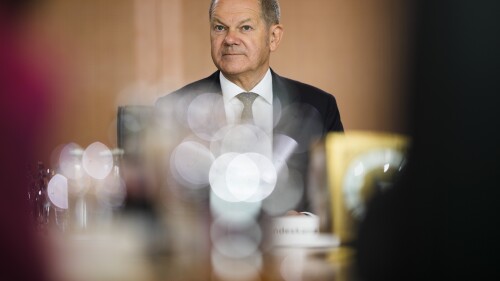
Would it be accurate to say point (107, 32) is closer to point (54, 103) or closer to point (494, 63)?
point (54, 103)

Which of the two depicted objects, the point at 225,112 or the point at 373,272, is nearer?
the point at 373,272

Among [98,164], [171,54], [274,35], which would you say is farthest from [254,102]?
[171,54]

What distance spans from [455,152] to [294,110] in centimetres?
41

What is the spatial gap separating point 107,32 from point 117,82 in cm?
16

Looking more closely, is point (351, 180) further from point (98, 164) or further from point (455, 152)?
point (98, 164)

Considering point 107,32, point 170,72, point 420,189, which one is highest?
point 107,32

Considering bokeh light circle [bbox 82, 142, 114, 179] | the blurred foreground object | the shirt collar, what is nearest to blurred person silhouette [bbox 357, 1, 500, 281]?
the shirt collar

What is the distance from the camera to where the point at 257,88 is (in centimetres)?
160

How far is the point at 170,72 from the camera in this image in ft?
6.38

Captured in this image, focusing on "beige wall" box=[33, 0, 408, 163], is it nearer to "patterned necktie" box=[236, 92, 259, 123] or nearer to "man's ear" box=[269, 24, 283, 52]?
"man's ear" box=[269, 24, 283, 52]

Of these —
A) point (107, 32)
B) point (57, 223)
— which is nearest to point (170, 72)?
point (107, 32)

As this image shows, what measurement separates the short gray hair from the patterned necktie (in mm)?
210

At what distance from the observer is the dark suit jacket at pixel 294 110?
1.57m

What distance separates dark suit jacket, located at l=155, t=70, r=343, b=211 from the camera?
61.9 inches
